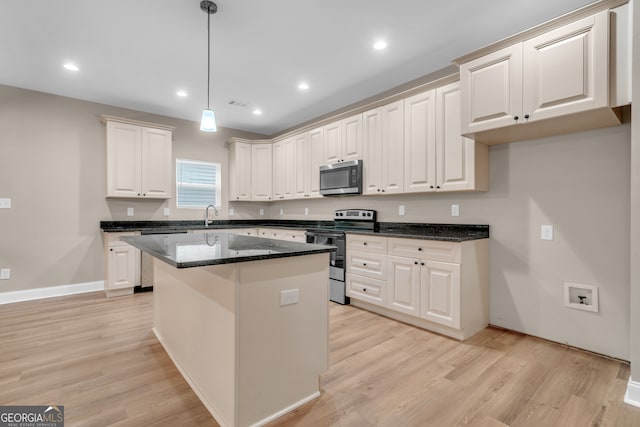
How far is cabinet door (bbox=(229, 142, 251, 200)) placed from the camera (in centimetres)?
559

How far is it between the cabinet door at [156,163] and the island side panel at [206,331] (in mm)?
2681

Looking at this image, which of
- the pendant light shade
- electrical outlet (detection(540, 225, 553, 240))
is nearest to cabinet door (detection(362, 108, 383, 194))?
electrical outlet (detection(540, 225, 553, 240))

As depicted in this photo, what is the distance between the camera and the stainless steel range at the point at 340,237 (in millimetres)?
3811

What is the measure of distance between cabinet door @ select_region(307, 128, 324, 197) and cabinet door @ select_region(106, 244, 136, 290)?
2707 millimetres

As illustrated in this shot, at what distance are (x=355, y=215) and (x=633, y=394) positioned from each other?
3046mm

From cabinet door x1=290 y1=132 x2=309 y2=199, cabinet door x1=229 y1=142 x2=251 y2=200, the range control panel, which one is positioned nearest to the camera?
the range control panel

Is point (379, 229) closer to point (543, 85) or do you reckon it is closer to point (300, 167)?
point (300, 167)

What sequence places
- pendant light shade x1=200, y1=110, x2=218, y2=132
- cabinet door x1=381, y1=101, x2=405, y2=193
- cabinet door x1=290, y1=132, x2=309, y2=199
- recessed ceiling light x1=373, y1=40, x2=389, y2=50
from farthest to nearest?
cabinet door x1=290, y1=132, x2=309, y2=199 → cabinet door x1=381, y1=101, x2=405, y2=193 → recessed ceiling light x1=373, y1=40, x2=389, y2=50 → pendant light shade x1=200, y1=110, x2=218, y2=132

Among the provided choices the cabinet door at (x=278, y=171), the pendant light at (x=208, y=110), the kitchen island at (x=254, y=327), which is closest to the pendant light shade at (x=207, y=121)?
the pendant light at (x=208, y=110)

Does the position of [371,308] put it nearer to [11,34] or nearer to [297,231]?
[297,231]

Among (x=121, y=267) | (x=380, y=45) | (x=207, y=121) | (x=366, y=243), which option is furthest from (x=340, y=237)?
(x=121, y=267)

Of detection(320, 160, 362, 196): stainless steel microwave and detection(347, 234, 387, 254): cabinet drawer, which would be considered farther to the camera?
detection(320, 160, 362, 196): stainless steel microwave

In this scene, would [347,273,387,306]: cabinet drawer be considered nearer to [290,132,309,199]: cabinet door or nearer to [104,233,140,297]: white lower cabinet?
[290,132,309,199]: cabinet door

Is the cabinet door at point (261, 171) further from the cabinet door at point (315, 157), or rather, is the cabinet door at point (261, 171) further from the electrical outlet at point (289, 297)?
the electrical outlet at point (289, 297)
